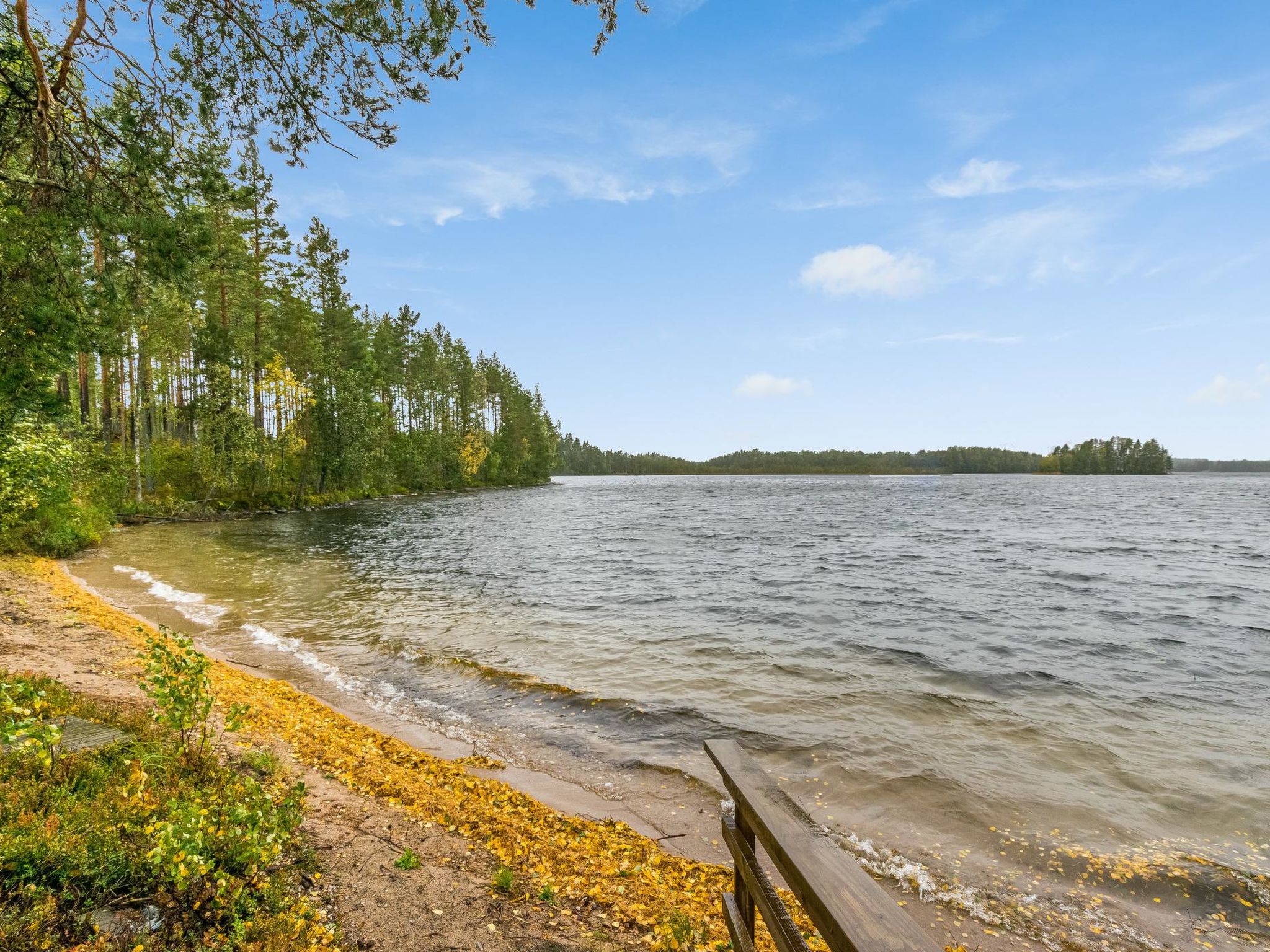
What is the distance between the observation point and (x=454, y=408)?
3701 inches

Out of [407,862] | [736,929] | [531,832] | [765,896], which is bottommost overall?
[531,832]

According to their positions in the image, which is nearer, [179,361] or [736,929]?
[736,929]

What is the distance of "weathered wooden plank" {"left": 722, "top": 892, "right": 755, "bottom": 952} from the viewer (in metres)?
3.51

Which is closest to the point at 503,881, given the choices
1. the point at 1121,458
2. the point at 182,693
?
the point at 182,693

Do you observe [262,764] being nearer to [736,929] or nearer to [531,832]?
[531,832]

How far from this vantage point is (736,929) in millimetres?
3656

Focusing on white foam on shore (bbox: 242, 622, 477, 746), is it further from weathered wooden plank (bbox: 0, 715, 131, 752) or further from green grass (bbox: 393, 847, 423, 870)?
weathered wooden plank (bbox: 0, 715, 131, 752)

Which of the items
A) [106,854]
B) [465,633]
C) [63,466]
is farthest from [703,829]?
[63,466]

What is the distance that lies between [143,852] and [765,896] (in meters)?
3.99

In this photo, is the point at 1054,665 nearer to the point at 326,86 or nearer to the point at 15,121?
the point at 326,86

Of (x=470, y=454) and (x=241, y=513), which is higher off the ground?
(x=470, y=454)

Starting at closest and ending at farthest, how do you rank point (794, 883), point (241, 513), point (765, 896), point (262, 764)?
point (794, 883), point (765, 896), point (262, 764), point (241, 513)

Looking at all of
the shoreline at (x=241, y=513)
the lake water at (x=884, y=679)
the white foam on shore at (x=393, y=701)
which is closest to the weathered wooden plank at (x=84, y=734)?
the white foam on shore at (x=393, y=701)

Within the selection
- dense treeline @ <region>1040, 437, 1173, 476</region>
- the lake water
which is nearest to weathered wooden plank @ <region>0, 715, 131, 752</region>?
the lake water
